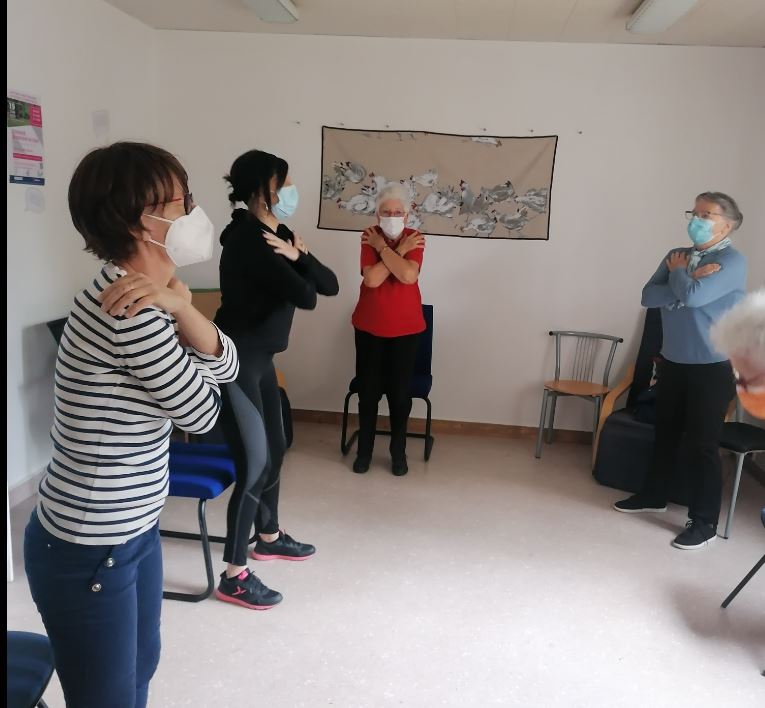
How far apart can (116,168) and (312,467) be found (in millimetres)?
2719

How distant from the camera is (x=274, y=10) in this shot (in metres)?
3.43

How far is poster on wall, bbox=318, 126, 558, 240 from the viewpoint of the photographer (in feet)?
13.0

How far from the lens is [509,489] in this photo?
11.5 feet

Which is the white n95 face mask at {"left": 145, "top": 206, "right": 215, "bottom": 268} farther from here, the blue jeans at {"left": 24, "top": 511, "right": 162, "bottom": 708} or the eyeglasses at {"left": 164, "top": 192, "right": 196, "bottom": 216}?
the blue jeans at {"left": 24, "top": 511, "right": 162, "bottom": 708}

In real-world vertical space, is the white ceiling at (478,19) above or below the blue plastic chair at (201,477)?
above

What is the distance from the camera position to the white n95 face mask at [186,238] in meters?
1.19

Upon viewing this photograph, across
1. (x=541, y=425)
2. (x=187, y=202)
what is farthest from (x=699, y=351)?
(x=187, y=202)

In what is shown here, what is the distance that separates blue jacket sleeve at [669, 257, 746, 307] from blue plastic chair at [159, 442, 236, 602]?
1.96 meters

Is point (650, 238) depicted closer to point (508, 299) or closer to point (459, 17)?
point (508, 299)

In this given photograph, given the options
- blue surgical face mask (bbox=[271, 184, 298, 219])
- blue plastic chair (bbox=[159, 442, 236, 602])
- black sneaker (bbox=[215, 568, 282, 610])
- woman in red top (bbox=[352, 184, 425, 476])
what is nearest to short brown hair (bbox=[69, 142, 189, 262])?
blue surgical face mask (bbox=[271, 184, 298, 219])

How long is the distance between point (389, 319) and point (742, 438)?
1774 mm

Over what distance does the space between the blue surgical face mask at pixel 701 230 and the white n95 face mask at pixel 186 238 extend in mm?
2231

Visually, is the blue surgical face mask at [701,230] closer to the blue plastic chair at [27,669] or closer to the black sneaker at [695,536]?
the black sneaker at [695,536]

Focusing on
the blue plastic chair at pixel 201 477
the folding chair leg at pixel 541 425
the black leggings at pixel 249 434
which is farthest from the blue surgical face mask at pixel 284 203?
the folding chair leg at pixel 541 425
